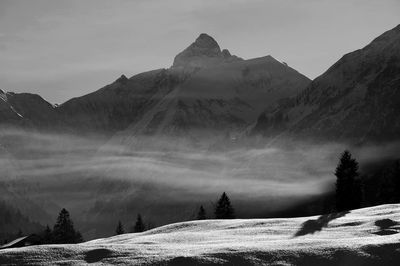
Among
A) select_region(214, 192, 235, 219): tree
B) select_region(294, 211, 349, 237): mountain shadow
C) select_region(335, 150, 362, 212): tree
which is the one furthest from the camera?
select_region(214, 192, 235, 219): tree

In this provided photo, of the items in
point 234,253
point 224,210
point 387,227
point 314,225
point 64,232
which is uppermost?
point 224,210

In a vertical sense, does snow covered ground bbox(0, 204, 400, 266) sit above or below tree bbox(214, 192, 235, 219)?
below

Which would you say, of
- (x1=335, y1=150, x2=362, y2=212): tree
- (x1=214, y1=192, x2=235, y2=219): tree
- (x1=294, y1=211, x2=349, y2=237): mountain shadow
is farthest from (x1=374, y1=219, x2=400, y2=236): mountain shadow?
(x1=214, y1=192, x2=235, y2=219): tree

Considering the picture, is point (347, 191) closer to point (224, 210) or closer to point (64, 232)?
point (224, 210)

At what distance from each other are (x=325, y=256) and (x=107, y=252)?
10.0 m

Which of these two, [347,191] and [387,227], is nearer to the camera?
[387,227]

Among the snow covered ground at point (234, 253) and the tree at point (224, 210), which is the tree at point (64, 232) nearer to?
the tree at point (224, 210)

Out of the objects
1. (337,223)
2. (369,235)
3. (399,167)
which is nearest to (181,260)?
(369,235)

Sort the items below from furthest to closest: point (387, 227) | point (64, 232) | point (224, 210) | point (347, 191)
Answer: point (64, 232)
point (224, 210)
point (347, 191)
point (387, 227)

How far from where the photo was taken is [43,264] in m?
37.1

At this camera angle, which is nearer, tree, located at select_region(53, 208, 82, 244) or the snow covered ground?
the snow covered ground

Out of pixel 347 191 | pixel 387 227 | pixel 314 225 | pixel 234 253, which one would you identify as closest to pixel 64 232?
pixel 347 191

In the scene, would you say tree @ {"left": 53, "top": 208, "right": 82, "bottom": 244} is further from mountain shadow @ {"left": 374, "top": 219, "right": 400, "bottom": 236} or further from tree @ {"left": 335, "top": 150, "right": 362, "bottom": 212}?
mountain shadow @ {"left": 374, "top": 219, "right": 400, "bottom": 236}

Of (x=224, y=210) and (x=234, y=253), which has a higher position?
(x=224, y=210)
